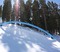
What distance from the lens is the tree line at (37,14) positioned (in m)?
28.6

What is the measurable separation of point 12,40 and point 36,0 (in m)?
19.9

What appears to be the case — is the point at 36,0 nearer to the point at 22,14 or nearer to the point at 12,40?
the point at 22,14

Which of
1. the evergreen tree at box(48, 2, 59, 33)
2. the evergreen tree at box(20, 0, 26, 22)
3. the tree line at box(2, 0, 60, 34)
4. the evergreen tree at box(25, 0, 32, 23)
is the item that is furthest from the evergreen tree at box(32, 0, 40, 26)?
the evergreen tree at box(48, 2, 59, 33)

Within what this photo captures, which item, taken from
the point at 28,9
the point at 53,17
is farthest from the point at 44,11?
the point at 28,9

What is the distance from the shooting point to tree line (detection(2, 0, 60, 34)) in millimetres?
28641

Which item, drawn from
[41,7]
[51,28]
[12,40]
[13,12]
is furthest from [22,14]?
[12,40]

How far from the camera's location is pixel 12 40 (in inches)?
428

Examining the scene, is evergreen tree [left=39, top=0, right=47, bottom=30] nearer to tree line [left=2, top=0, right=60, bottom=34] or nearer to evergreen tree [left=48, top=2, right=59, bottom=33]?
tree line [left=2, top=0, right=60, bottom=34]

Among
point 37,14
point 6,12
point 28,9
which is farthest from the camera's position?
point 28,9

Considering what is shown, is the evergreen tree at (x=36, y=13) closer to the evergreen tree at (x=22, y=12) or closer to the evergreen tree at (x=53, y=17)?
the evergreen tree at (x=22, y=12)

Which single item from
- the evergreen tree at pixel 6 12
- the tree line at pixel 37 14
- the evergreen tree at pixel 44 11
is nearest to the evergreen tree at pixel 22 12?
the tree line at pixel 37 14

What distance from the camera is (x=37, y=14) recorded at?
29.0 meters

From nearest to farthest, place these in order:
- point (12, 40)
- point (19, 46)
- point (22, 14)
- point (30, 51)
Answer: point (30, 51)
point (19, 46)
point (12, 40)
point (22, 14)

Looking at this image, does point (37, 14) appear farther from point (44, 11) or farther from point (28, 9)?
point (28, 9)
